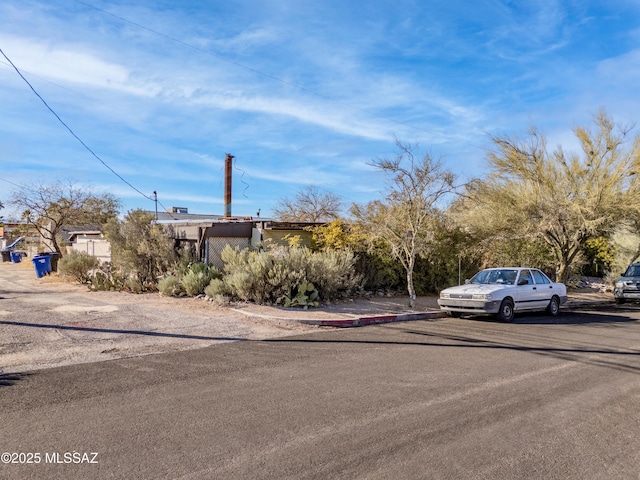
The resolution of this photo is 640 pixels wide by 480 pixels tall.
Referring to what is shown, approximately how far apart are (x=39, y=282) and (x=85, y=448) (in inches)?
738

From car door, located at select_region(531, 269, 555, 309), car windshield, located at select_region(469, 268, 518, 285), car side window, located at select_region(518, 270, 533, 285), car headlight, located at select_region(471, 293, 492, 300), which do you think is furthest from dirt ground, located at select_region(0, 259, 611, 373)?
car door, located at select_region(531, 269, 555, 309)

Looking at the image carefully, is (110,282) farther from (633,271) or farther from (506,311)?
(633,271)

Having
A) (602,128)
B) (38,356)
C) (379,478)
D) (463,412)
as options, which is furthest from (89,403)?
(602,128)

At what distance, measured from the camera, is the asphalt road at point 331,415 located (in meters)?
4.15

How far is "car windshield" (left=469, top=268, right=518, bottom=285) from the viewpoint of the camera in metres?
14.0

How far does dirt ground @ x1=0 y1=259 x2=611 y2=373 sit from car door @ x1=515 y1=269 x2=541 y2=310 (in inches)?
105

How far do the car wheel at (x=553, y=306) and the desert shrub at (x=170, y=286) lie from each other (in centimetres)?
1140

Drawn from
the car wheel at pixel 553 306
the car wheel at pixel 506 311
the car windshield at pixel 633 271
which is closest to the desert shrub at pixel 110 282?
the car wheel at pixel 506 311

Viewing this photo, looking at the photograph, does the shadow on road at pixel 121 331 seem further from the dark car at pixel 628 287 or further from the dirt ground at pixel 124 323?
the dark car at pixel 628 287

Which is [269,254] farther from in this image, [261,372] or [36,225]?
[36,225]

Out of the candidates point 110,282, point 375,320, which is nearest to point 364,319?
point 375,320

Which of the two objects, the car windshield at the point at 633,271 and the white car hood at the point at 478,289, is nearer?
the white car hood at the point at 478,289

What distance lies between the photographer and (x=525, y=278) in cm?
1420

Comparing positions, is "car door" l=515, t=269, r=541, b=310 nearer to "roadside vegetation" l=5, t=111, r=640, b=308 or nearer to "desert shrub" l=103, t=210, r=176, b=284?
"roadside vegetation" l=5, t=111, r=640, b=308
